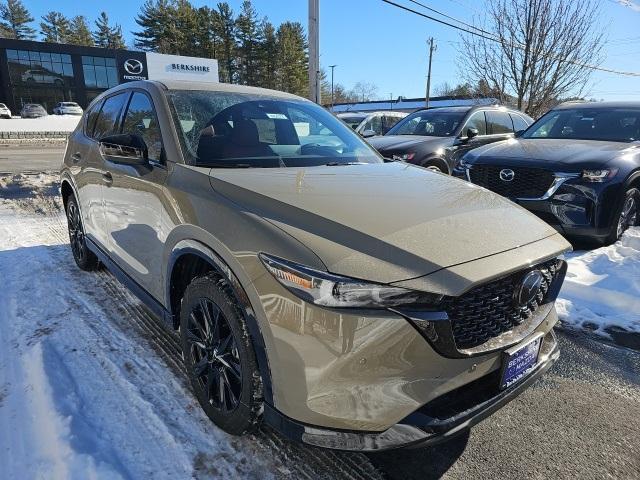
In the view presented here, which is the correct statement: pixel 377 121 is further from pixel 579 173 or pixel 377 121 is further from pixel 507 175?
pixel 579 173

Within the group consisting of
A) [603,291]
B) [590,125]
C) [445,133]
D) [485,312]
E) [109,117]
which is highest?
[109,117]

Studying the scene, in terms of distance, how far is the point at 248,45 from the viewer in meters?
66.0

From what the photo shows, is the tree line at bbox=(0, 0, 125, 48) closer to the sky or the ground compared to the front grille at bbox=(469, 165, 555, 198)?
closer to the sky

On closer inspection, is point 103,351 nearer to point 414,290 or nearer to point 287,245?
point 287,245

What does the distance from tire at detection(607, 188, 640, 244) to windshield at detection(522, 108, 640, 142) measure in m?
0.83

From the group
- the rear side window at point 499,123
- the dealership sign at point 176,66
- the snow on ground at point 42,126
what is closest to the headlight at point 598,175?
the rear side window at point 499,123

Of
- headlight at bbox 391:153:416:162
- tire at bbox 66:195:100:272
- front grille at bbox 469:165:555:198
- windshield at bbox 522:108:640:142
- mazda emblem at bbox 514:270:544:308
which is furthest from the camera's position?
headlight at bbox 391:153:416:162

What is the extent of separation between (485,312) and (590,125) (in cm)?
564

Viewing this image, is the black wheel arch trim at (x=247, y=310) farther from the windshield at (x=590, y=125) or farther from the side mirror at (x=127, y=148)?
the windshield at (x=590, y=125)

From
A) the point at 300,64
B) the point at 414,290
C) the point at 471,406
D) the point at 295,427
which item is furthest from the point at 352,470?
the point at 300,64

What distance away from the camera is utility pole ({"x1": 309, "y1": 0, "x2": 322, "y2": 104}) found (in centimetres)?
1141

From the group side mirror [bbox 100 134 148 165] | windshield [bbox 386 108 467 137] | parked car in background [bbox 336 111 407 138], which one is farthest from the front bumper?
parked car in background [bbox 336 111 407 138]

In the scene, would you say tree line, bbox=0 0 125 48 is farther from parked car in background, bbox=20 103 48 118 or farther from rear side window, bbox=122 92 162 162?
rear side window, bbox=122 92 162 162

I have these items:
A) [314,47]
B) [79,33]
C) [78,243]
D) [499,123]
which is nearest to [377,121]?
[314,47]
